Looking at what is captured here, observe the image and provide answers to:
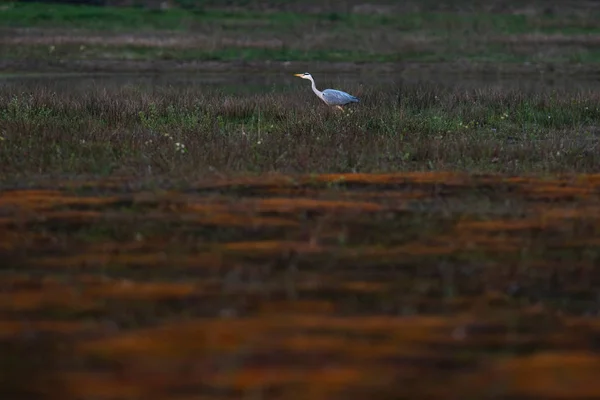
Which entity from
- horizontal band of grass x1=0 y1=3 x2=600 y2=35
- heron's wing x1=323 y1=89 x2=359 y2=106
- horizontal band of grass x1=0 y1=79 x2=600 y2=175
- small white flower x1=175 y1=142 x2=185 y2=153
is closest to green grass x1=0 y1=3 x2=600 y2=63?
horizontal band of grass x1=0 y1=3 x2=600 y2=35

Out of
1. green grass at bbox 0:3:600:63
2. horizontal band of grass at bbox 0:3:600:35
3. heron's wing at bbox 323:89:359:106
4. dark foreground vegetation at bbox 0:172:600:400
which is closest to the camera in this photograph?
dark foreground vegetation at bbox 0:172:600:400

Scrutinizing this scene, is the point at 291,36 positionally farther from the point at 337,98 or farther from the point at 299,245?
the point at 299,245

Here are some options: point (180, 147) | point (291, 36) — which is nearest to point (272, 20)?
point (291, 36)

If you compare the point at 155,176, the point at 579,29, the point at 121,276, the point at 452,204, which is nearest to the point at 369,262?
the point at 121,276

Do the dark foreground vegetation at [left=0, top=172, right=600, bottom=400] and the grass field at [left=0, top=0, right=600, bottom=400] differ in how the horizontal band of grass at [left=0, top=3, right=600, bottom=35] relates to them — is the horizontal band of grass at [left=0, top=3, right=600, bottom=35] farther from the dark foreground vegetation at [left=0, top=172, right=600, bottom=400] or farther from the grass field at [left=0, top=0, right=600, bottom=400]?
the dark foreground vegetation at [left=0, top=172, right=600, bottom=400]

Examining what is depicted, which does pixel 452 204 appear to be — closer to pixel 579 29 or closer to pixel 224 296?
pixel 224 296

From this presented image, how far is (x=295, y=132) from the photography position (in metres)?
16.9

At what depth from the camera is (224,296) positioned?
8430mm

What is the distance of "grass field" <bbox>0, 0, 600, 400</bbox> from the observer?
701cm

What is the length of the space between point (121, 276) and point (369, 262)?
1798 mm

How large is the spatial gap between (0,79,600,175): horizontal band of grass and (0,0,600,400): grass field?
0.17 ft

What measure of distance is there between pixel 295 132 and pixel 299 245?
6.94 metres

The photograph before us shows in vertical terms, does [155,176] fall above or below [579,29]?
above

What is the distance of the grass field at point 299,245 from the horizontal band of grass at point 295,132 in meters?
0.05
